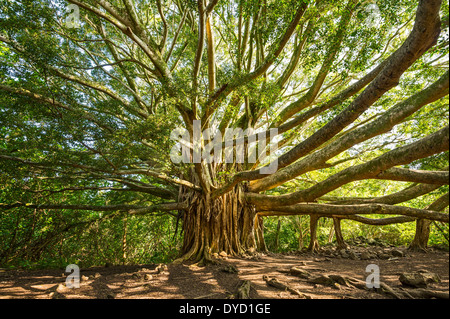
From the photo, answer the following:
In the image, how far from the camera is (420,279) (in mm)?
1753

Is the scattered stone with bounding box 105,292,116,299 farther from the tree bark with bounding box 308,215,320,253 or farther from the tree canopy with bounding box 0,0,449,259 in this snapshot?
the tree bark with bounding box 308,215,320,253

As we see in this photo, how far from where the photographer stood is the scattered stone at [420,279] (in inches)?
61.3

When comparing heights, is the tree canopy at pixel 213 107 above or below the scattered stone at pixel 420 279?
above

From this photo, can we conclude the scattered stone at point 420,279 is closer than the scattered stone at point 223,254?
Yes

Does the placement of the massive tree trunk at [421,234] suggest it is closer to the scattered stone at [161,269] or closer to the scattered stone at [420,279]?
the scattered stone at [420,279]

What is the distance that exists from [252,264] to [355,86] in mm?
3675

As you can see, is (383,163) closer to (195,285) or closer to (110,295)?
(195,285)

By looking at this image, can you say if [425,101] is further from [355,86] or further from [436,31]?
[355,86]

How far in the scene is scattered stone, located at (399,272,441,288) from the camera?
5.11 feet

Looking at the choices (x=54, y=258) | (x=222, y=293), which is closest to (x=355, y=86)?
(x=222, y=293)

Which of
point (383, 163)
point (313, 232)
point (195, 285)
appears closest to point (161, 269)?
point (195, 285)

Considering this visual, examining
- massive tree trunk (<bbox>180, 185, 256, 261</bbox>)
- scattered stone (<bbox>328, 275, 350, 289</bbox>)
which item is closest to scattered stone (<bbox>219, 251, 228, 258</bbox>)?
massive tree trunk (<bbox>180, 185, 256, 261</bbox>)

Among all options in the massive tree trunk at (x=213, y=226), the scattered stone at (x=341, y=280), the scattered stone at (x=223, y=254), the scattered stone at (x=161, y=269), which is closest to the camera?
the scattered stone at (x=341, y=280)

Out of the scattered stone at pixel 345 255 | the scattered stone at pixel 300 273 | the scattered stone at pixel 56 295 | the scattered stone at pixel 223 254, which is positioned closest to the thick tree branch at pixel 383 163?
the scattered stone at pixel 300 273
